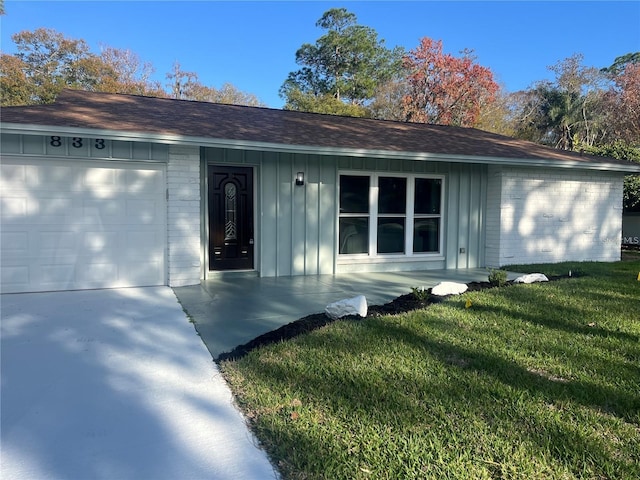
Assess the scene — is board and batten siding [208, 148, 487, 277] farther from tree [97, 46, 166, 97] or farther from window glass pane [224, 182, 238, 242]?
tree [97, 46, 166, 97]

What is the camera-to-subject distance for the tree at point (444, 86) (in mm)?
24656

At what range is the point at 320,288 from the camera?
282 inches

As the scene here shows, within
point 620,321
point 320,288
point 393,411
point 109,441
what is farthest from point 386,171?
point 109,441

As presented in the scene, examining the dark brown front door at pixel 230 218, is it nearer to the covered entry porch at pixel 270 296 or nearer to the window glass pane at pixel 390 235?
the covered entry porch at pixel 270 296

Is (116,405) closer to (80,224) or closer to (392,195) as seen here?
(80,224)

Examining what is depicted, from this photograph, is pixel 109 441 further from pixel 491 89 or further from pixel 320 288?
pixel 491 89

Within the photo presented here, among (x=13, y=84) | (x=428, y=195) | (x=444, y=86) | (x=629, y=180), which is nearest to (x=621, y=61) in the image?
(x=444, y=86)

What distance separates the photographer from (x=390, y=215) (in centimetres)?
908

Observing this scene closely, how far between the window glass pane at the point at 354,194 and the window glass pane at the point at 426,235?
129 cm

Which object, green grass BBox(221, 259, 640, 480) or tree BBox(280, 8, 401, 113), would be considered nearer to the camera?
green grass BBox(221, 259, 640, 480)

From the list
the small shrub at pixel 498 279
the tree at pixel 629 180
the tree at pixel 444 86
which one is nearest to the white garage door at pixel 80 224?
the small shrub at pixel 498 279

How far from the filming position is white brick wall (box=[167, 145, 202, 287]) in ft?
22.9

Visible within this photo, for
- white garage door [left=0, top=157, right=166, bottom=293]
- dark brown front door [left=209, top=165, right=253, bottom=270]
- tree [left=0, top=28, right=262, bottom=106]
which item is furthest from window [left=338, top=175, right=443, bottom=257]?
tree [left=0, top=28, right=262, bottom=106]

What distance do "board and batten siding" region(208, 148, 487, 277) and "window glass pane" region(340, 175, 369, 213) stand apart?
0.20 meters
